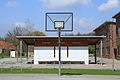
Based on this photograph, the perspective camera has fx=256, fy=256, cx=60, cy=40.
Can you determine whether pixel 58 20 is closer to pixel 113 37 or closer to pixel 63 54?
pixel 63 54

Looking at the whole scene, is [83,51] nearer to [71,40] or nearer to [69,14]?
[71,40]

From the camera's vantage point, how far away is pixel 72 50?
1559 inches

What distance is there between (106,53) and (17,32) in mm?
32265

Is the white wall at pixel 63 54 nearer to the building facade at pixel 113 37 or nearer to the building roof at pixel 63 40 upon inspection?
the building roof at pixel 63 40

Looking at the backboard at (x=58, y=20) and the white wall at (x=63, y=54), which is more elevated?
the backboard at (x=58, y=20)

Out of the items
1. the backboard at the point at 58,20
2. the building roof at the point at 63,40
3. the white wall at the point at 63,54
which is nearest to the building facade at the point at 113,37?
the building roof at the point at 63,40

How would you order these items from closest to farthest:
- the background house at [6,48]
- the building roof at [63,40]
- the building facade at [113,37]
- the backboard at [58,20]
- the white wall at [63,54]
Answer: the backboard at [58,20] < the building roof at [63,40] < the white wall at [63,54] < the building facade at [113,37] < the background house at [6,48]

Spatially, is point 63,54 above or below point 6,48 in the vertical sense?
below

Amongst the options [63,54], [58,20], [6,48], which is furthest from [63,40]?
[6,48]

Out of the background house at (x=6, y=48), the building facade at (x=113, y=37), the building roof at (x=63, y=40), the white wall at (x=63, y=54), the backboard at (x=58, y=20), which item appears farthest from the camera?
the background house at (x=6, y=48)

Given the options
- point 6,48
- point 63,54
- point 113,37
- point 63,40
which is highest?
point 113,37

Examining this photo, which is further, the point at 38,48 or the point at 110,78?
the point at 38,48

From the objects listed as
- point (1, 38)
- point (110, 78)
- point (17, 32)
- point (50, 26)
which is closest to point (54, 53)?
point (50, 26)

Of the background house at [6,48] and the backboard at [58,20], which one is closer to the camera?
the backboard at [58,20]
